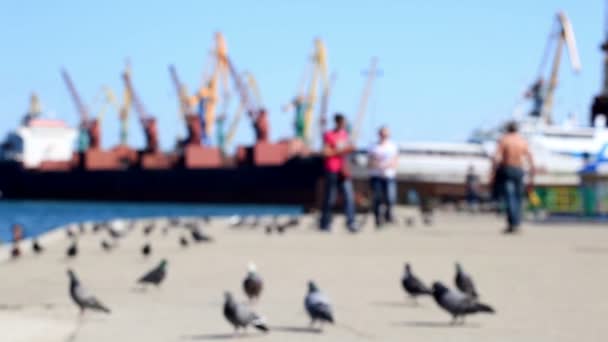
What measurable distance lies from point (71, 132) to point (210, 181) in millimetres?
29679

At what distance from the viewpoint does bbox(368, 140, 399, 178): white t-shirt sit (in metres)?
10.9

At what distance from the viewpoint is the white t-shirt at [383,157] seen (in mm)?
10938

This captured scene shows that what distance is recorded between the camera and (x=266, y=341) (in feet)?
10.3

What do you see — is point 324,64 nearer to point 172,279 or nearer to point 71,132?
point 71,132

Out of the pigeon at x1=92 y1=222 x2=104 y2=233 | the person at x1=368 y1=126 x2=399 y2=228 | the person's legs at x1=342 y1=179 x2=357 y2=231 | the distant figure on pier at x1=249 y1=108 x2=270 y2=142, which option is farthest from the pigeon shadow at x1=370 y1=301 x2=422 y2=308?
the distant figure on pier at x1=249 y1=108 x2=270 y2=142

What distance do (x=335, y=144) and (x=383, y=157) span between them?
3.54ft

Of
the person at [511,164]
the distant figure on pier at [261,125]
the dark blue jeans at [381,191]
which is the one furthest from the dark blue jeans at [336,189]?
the distant figure on pier at [261,125]

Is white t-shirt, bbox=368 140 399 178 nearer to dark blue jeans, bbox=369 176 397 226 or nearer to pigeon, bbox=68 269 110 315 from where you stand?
dark blue jeans, bbox=369 176 397 226

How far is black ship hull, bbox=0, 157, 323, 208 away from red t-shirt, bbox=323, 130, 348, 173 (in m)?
44.2

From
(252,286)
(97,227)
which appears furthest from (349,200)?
(252,286)

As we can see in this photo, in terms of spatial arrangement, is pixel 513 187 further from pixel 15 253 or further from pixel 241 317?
pixel 241 317

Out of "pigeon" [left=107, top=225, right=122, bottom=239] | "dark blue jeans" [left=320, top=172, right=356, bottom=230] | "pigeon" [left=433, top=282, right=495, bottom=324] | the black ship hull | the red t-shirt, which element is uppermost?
the red t-shirt

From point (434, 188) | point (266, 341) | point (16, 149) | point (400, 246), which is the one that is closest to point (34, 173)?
point (16, 149)

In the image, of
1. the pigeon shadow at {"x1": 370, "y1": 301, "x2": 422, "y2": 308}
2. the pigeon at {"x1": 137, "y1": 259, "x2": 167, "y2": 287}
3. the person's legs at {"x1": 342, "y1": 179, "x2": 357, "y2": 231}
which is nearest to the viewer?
the pigeon shadow at {"x1": 370, "y1": 301, "x2": 422, "y2": 308}
